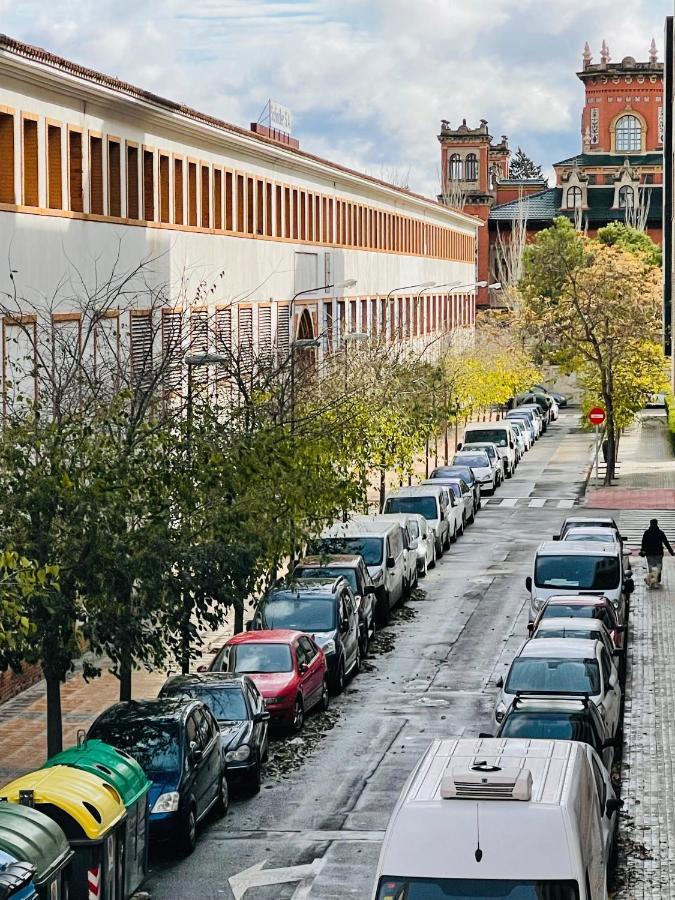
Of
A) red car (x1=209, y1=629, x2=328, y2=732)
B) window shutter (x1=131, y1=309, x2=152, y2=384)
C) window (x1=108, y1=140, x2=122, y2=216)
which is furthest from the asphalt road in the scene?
window (x1=108, y1=140, x2=122, y2=216)

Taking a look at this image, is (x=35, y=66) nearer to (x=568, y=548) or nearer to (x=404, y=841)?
(x=568, y=548)

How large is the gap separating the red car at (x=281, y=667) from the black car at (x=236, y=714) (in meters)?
1.15

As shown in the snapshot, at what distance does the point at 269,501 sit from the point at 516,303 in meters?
79.9

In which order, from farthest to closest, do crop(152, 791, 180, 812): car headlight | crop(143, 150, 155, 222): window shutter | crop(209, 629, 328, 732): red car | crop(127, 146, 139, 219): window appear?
crop(143, 150, 155, 222): window shutter, crop(127, 146, 139, 219): window, crop(209, 629, 328, 732): red car, crop(152, 791, 180, 812): car headlight

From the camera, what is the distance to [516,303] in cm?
10169

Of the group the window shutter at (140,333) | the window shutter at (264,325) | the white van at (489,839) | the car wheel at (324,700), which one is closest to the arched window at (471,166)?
the window shutter at (264,325)

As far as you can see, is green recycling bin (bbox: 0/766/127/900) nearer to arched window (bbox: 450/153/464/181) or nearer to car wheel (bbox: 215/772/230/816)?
car wheel (bbox: 215/772/230/816)

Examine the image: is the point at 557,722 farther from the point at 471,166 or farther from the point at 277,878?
the point at 471,166

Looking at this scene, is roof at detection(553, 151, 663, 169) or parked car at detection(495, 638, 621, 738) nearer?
parked car at detection(495, 638, 621, 738)

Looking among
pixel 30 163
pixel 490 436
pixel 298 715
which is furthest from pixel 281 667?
pixel 490 436

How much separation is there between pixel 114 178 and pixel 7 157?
6227mm

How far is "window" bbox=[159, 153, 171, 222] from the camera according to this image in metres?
38.2

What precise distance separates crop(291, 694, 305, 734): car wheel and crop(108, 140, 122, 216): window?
598 inches

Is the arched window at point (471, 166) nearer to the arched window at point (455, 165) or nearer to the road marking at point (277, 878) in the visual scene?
the arched window at point (455, 165)
